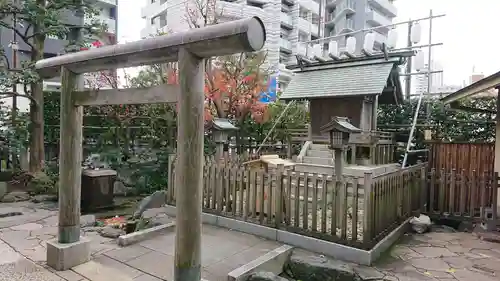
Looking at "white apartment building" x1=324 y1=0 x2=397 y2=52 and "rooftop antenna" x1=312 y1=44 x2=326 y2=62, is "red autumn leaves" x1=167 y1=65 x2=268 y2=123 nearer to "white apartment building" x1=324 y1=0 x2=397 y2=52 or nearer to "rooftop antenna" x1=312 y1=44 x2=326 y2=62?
"rooftop antenna" x1=312 y1=44 x2=326 y2=62

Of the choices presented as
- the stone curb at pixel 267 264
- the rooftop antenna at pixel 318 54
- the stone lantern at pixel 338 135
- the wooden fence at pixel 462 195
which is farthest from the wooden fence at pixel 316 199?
the rooftop antenna at pixel 318 54

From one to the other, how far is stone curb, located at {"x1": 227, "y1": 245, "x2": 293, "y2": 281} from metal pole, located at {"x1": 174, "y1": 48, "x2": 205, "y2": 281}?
78 centimetres

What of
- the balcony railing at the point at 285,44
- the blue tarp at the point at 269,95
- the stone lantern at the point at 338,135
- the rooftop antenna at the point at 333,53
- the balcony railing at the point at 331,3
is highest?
the balcony railing at the point at 331,3

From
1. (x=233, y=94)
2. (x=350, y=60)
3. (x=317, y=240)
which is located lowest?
(x=317, y=240)

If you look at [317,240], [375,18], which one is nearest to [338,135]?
[317,240]

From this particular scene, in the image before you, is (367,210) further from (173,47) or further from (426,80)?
(426,80)

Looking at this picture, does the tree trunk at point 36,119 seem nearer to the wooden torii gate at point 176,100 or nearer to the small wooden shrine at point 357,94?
the wooden torii gate at point 176,100

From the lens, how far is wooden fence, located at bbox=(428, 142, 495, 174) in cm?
804

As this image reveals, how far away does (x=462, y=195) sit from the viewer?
23.1ft

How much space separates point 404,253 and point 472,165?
430 cm

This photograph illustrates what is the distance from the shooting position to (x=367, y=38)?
14078mm

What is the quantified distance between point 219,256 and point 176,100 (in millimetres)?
2702

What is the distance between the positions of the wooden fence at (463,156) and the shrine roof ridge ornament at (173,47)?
746 centimetres

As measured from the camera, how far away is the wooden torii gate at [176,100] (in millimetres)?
3236
